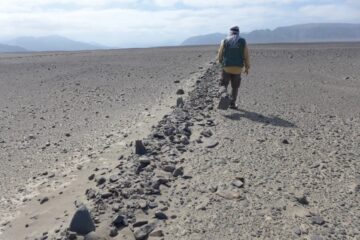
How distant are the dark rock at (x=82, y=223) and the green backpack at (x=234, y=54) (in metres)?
6.22

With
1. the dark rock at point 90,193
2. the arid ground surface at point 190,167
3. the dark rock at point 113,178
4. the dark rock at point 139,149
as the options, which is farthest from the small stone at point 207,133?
the dark rock at point 90,193

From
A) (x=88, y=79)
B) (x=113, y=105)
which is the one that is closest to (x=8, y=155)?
(x=113, y=105)

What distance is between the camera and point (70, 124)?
11.9 metres

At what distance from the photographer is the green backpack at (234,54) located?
10.4m

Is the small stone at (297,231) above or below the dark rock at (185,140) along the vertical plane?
below

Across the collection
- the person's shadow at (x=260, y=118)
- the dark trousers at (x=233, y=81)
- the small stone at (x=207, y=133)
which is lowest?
the person's shadow at (x=260, y=118)

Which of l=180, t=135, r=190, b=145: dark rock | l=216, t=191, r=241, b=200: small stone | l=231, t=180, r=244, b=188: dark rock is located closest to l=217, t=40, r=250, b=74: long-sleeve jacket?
l=180, t=135, r=190, b=145: dark rock

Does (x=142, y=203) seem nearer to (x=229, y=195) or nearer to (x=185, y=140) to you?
(x=229, y=195)

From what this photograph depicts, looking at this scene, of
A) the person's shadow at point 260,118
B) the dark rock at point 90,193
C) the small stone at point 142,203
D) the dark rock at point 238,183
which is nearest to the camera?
the small stone at point 142,203

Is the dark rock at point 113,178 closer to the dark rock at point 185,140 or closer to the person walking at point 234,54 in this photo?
the dark rock at point 185,140

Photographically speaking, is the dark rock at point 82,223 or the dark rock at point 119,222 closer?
the dark rock at point 82,223

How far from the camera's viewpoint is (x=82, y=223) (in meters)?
5.04

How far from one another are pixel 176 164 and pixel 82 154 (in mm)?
2625

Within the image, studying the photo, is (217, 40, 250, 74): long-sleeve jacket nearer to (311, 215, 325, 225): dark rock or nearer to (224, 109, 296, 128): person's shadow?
(224, 109, 296, 128): person's shadow
